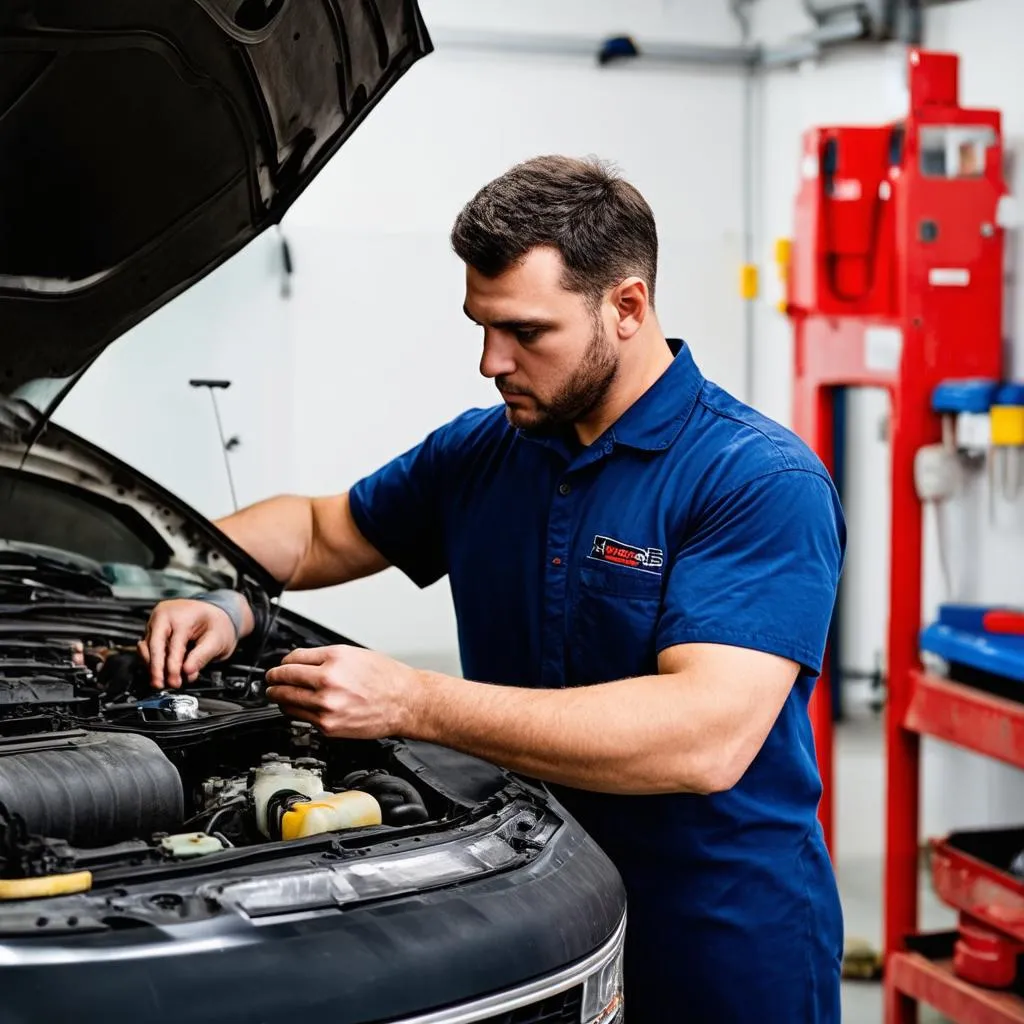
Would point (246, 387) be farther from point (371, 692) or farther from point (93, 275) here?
point (371, 692)

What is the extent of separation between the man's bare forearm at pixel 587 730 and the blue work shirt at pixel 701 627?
0.12m

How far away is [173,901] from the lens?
143 centimetres

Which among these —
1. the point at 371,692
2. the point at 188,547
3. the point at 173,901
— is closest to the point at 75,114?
the point at 188,547

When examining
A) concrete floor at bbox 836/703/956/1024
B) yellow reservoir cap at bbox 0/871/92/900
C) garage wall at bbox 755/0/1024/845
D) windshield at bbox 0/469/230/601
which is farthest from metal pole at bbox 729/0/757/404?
yellow reservoir cap at bbox 0/871/92/900

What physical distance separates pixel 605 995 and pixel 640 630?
49 centimetres

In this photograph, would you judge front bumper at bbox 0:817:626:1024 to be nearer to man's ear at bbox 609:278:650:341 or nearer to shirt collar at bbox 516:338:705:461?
shirt collar at bbox 516:338:705:461

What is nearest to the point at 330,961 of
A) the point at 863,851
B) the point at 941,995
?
the point at 941,995

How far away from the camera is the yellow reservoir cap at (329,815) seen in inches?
65.1

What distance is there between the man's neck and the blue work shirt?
0.6 inches

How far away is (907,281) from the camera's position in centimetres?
339

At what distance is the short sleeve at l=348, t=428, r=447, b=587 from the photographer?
2.36m

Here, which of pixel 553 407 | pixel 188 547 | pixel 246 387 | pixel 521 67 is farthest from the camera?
pixel 521 67

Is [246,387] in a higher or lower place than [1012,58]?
lower

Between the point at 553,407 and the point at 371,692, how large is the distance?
18.6 inches
